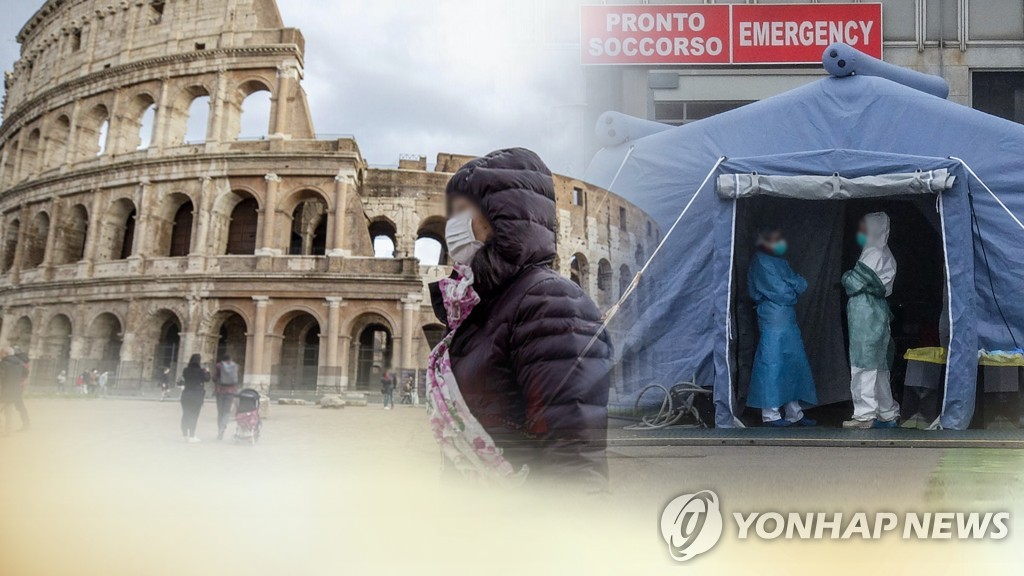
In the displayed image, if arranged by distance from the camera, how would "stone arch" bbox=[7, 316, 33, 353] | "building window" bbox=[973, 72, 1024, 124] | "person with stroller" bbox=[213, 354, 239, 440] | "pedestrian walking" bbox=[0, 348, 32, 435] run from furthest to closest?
"building window" bbox=[973, 72, 1024, 124] < "stone arch" bbox=[7, 316, 33, 353] < "pedestrian walking" bbox=[0, 348, 32, 435] < "person with stroller" bbox=[213, 354, 239, 440]

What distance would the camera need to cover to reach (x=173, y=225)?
4.39 ft

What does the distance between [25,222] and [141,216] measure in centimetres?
50

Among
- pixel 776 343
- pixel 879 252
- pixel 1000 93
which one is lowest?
pixel 776 343

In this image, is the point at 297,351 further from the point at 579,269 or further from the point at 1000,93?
the point at 1000,93

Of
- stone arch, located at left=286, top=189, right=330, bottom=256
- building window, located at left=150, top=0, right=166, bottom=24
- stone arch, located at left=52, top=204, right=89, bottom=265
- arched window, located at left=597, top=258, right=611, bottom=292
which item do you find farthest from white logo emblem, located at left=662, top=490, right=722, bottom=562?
building window, located at left=150, top=0, right=166, bottom=24

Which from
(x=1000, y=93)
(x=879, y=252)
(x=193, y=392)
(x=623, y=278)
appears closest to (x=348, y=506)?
(x=193, y=392)

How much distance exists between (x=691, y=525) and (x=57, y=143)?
1.71 m

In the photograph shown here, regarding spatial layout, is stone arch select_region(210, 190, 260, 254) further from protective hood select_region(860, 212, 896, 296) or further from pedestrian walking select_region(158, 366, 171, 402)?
protective hood select_region(860, 212, 896, 296)

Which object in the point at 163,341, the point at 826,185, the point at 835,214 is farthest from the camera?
the point at 835,214

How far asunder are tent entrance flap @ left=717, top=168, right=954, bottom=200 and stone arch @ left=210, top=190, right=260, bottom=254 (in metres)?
1.76

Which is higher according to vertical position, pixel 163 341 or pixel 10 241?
pixel 10 241

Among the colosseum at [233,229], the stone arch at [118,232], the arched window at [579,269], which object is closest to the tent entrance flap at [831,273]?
the colosseum at [233,229]

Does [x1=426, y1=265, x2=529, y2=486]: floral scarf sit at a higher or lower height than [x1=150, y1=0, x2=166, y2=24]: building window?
lower

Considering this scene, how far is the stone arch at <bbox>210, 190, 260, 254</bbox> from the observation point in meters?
1.26
